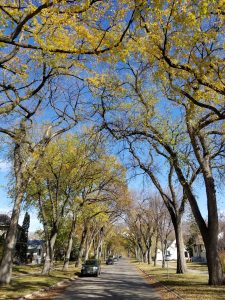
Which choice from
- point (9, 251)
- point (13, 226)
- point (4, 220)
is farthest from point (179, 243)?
point (4, 220)

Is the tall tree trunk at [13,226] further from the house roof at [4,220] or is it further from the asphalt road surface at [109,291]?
the house roof at [4,220]

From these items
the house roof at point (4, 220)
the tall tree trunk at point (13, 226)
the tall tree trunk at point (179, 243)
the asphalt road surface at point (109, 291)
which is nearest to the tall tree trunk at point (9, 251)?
the tall tree trunk at point (13, 226)

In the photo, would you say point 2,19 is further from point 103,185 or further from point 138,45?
point 103,185

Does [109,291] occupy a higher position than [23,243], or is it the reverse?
[23,243]

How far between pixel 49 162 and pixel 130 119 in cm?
1104

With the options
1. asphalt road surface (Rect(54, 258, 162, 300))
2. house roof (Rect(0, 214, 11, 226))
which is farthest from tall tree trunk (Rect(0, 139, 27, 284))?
house roof (Rect(0, 214, 11, 226))

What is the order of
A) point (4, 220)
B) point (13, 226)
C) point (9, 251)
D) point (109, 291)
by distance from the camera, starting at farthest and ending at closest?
point (4, 220) < point (13, 226) < point (9, 251) < point (109, 291)

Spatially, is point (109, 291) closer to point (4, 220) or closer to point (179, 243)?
point (179, 243)

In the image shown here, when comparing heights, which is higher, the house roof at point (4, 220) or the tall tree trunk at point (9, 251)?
the house roof at point (4, 220)

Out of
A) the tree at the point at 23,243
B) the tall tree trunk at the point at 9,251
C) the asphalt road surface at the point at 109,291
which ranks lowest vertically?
the asphalt road surface at the point at 109,291

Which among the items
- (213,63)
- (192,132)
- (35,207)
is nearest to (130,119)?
(192,132)

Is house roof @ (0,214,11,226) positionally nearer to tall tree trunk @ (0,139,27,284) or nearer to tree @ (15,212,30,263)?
tree @ (15,212,30,263)

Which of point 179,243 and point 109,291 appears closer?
point 109,291

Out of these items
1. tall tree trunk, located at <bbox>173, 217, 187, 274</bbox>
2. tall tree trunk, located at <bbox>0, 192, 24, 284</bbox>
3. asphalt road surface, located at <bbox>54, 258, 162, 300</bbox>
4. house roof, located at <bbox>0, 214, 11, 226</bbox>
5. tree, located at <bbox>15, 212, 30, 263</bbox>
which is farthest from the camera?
house roof, located at <bbox>0, 214, 11, 226</bbox>
